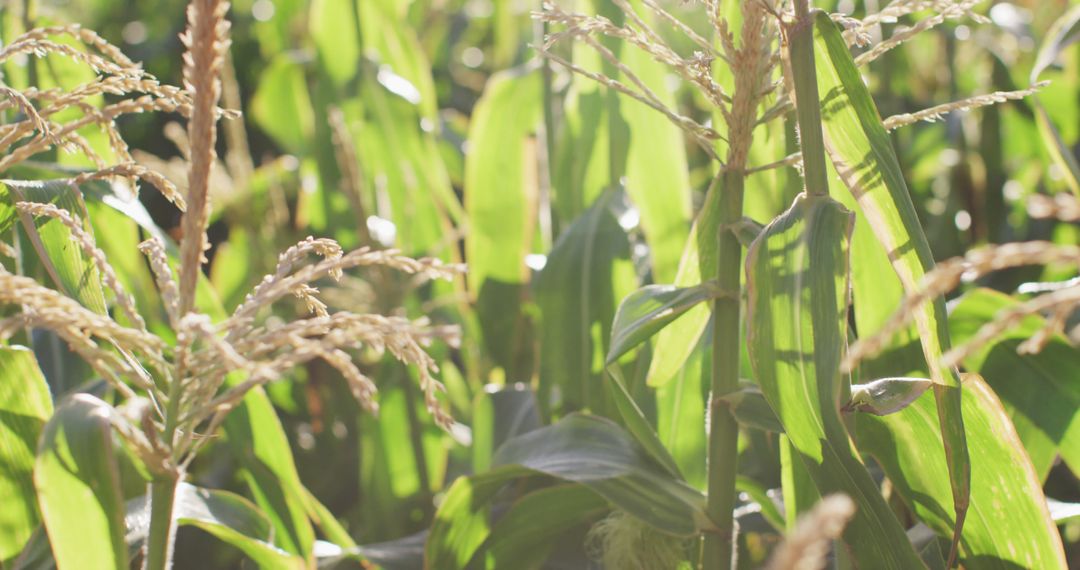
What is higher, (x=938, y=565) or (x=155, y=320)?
(x=155, y=320)

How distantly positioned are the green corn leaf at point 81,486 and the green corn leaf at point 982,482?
0.60 m

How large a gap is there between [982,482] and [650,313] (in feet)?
1.02

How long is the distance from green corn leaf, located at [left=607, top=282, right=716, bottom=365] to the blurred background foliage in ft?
0.81

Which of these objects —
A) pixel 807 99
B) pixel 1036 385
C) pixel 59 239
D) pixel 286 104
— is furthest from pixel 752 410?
pixel 286 104

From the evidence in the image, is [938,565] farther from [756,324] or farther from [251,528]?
[251,528]

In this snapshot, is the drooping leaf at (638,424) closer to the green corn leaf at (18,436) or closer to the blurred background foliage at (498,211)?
the blurred background foliage at (498,211)

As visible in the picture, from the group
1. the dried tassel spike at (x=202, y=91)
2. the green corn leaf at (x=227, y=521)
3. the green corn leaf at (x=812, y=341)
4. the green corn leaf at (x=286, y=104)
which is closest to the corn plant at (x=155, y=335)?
the dried tassel spike at (x=202, y=91)

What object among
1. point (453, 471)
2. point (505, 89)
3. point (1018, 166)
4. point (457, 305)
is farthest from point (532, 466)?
point (1018, 166)

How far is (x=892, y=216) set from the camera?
77cm

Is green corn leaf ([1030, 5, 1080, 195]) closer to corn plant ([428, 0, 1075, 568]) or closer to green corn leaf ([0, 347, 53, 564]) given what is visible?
corn plant ([428, 0, 1075, 568])

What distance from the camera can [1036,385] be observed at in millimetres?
1063

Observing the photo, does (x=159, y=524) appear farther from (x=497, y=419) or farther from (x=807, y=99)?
(x=497, y=419)

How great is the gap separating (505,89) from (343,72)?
340mm

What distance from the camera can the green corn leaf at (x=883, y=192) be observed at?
0.73 metres
